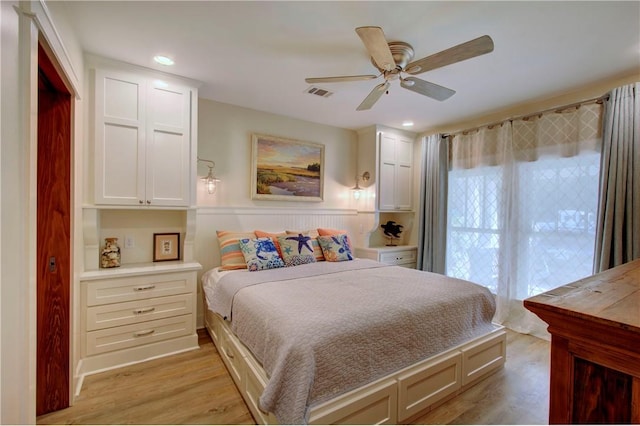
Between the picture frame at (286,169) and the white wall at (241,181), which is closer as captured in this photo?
the white wall at (241,181)

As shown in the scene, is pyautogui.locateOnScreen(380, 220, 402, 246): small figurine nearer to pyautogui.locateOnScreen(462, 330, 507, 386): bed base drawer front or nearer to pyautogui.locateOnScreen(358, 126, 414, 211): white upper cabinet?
pyautogui.locateOnScreen(358, 126, 414, 211): white upper cabinet

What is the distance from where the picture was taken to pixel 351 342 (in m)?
1.55

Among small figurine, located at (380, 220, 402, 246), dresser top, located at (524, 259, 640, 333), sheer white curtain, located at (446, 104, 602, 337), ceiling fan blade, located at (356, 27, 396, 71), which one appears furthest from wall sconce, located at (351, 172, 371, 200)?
dresser top, located at (524, 259, 640, 333)

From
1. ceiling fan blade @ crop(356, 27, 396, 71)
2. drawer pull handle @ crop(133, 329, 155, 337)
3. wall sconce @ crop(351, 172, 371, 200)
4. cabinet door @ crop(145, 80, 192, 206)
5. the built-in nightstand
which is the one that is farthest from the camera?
wall sconce @ crop(351, 172, 371, 200)

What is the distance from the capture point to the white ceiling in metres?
1.73

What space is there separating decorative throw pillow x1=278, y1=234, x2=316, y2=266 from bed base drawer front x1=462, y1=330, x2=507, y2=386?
1.65m

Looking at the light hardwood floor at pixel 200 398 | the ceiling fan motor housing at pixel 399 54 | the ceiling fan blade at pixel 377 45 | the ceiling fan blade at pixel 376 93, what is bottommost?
the light hardwood floor at pixel 200 398

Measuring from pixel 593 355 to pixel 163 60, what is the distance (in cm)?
308

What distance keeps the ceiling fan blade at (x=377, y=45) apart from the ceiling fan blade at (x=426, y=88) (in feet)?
0.55

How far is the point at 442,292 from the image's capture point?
7.01 ft

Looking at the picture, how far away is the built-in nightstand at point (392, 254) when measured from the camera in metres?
3.97

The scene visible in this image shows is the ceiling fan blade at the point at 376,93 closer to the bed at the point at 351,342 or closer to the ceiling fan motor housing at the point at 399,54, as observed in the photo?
the ceiling fan motor housing at the point at 399,54

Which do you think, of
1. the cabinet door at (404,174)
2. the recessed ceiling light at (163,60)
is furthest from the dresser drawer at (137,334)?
the cabinet door at (404,174)

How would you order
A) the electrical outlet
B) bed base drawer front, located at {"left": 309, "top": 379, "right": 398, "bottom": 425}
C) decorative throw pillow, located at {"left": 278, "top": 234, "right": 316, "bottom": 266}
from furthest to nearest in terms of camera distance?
decorative throw pillow, located at {"left": 278, "top": 234, "right": 316, "bottom": 266} < the electrical outlet < bed base drawer front, located at {"left": 309, "top": 379, "right": 398, "bottom": 425}
